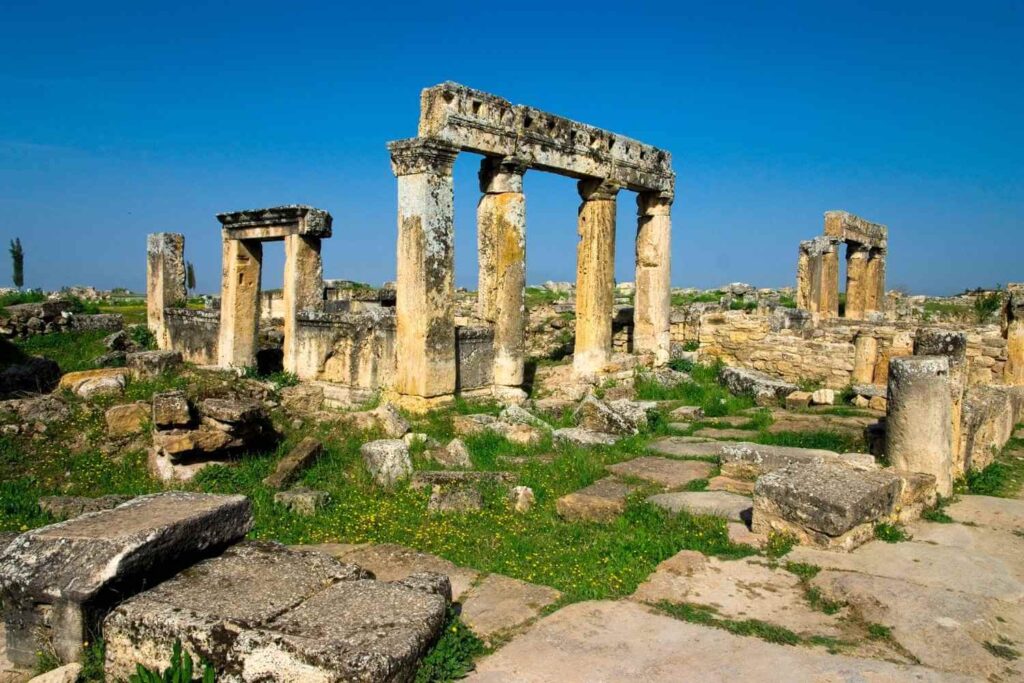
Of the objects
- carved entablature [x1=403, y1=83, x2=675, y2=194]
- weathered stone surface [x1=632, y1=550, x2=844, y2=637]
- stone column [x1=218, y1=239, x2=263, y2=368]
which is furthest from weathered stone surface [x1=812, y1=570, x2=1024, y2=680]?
stone column [x1=218, y1=239, x2=263, y2=368]

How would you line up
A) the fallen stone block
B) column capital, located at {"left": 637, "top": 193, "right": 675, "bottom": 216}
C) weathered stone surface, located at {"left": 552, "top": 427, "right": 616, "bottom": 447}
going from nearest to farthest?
the fallen stone block
weathered stone surface, located at {"left": 552, "top": 427, "right": 616, "bottom": 447}
column capital, located at {"left": 637, "top": 193, "right": 675, "bottom": 216}

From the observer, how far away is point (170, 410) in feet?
26.0

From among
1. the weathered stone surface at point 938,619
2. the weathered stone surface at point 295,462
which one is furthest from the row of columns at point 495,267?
the weathered stone surface at point 938,619

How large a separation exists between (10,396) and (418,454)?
19.6 feet

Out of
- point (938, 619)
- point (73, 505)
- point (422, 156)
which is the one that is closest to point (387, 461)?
point (73, 505)

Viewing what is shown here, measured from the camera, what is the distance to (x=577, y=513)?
6.50 meters

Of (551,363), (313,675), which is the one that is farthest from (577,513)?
(551,363)

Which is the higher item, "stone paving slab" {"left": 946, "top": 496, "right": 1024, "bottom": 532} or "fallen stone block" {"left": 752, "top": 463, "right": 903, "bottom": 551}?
"fallen stone block" {"left": 752, "top": 463, "right": 903, "bottom": 551}

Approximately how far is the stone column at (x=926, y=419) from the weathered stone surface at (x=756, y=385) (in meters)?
5.33

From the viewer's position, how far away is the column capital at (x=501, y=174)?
11.3 meters

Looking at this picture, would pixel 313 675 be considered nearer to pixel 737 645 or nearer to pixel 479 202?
pixel 737 645

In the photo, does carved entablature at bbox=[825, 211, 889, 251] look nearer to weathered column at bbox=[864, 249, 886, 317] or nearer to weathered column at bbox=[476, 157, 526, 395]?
weathered column at bbox=[864, 249, 886, 317]

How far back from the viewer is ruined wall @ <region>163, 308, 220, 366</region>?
15.1 m

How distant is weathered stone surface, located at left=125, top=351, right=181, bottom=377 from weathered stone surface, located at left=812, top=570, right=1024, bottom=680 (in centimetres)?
1021
